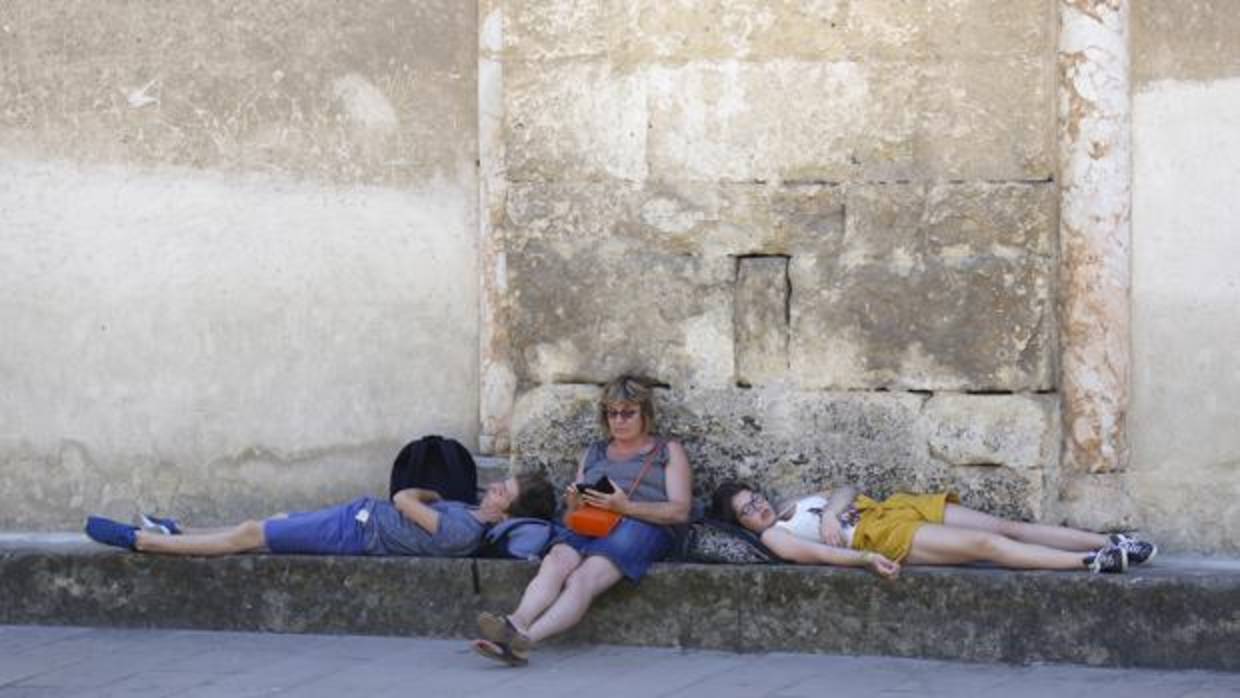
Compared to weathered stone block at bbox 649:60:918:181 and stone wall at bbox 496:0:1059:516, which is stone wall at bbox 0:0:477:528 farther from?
weathered stone block at bbox 649:60:918:181

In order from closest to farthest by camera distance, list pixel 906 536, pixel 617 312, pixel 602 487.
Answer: pixel 906 536 → pixel 602 487 → pixel 617 312

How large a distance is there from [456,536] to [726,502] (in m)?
0.97

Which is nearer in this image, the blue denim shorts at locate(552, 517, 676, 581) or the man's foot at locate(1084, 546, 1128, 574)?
the man's foot at locate(1084, 546, 1128, 574)

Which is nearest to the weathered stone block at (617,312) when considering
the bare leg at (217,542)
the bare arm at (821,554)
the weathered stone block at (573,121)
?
the weathered stone block at (573,121)

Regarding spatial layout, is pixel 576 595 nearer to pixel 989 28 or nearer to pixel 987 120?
pixel 987 120

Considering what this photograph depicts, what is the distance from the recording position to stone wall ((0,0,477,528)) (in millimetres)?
9516

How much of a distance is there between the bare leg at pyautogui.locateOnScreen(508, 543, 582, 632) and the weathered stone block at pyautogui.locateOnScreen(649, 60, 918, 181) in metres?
1.42

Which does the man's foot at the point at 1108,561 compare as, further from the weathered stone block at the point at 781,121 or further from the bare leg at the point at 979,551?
the weathered stone block at the point at 781,121

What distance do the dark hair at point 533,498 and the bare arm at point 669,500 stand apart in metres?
0.39

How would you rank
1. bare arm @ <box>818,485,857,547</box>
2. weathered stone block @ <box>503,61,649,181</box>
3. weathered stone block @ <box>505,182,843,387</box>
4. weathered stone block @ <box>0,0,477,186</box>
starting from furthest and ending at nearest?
weathered stone block @ <box>0,0,477,186</box>, weathered stone block @ <box>503,61,649,181</box>, weathered stone block @ <box>505,182,843,387</box>, bare arm @ <box>818,485,857,547</box>

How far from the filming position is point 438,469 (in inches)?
361

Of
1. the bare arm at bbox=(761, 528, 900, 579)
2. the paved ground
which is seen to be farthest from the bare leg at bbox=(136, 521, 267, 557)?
the bare arm at bbox=(761, 528, 900, 579)

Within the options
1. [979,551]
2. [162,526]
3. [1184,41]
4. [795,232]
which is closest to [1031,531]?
[979,551]

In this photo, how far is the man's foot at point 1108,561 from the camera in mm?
8195
